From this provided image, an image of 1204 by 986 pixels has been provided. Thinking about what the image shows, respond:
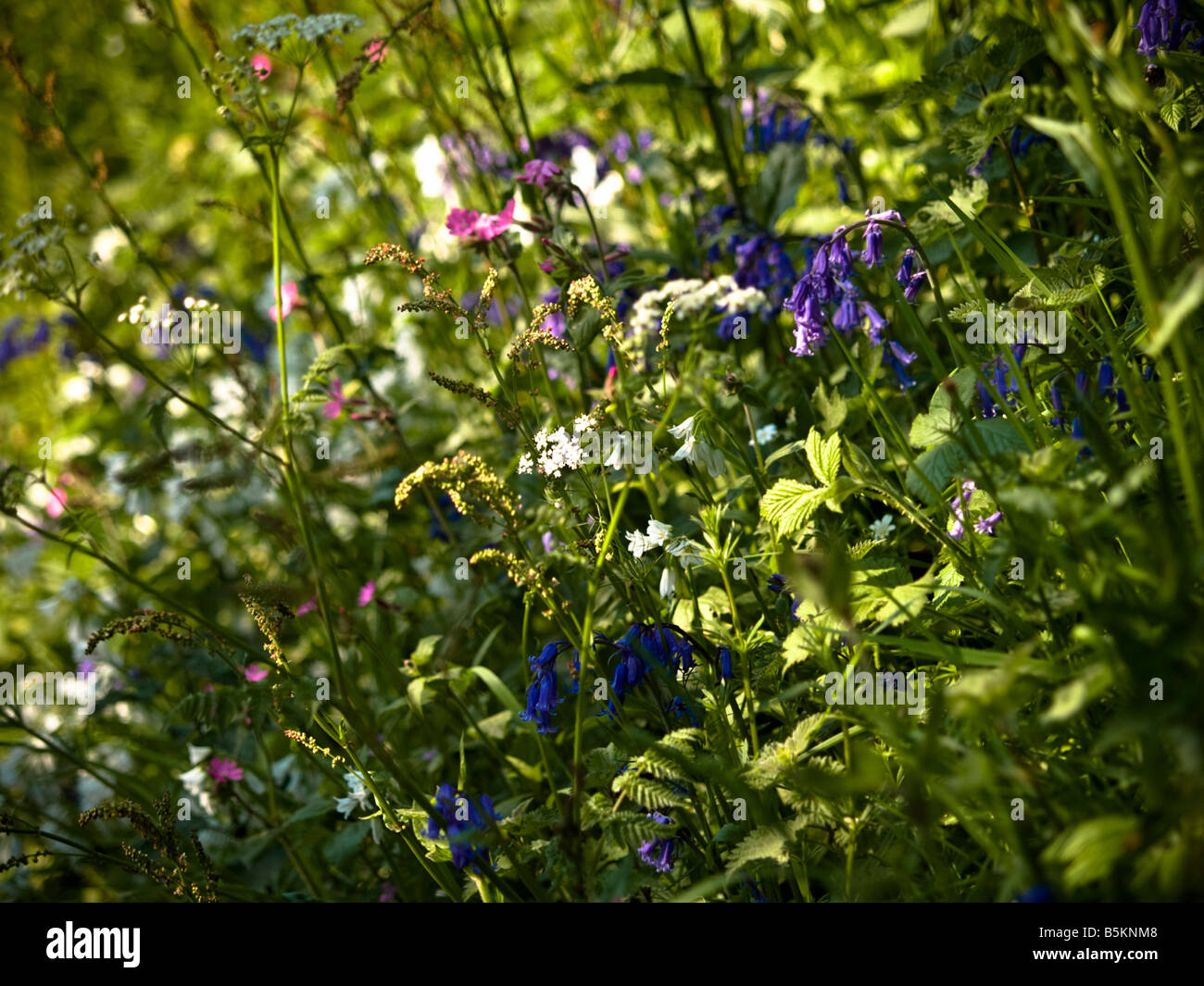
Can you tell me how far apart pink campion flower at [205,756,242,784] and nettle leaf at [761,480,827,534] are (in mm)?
1423

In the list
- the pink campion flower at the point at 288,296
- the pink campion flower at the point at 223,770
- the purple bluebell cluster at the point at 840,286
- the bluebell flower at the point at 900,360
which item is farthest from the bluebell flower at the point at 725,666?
the pink campion flower at the point at 288,296

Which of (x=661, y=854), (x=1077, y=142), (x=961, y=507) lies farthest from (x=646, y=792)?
(x=1077, y=142)

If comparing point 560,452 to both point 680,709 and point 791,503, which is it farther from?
point 680,709

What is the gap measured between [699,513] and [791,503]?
15.7 inches

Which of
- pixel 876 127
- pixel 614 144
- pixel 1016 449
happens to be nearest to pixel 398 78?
pixel 614 144

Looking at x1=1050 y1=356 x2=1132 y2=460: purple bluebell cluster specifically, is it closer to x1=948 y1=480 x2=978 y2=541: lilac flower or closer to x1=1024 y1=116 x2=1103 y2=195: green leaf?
x1=948 y1=480 x2=978 y2=541: lilac flower

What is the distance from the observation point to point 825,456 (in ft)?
4.85

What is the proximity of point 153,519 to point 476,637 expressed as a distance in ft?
7.21

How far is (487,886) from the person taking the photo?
4.82 ft

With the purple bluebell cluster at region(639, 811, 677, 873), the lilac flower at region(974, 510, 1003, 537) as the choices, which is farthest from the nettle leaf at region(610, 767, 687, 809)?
the lilac flower at region(974, 510, 1003, 537)

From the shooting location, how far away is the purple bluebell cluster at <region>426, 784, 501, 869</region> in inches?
55.0
